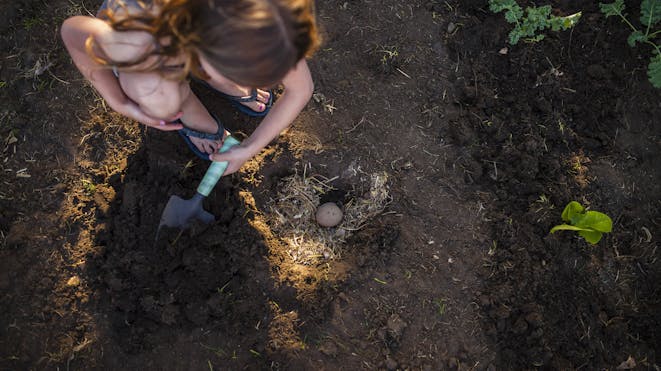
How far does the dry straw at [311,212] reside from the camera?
2.60 metres

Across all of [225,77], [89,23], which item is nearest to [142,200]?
[89,23]

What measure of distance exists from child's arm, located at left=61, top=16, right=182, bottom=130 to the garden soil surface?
1.14 ft

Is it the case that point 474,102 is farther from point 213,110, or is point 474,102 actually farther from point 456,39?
point 213,110

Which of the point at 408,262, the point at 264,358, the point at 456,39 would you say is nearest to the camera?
the point at 264,358

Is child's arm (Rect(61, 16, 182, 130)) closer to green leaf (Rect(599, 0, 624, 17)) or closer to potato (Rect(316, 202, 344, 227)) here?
potato (Rect(316, 202, 344, 227))

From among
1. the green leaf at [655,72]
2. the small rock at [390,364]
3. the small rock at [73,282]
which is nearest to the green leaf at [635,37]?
the green leaf at [655,72]

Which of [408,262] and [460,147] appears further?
[460,147]

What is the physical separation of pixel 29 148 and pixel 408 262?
1.97 meters

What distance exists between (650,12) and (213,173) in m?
2.43

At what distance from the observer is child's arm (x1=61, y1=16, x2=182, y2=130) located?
1928 mm

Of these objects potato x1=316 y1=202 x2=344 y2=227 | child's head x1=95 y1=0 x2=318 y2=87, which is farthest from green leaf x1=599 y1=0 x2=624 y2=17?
child's head x1=95 y1=0 x2=318 y2=87

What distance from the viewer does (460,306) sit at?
8.09 ft

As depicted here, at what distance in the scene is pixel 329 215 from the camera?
256 cm

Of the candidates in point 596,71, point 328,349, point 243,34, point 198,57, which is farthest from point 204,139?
point 596,71
